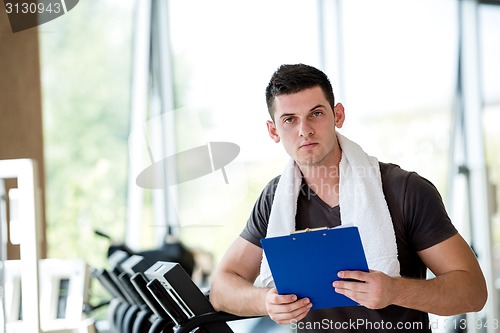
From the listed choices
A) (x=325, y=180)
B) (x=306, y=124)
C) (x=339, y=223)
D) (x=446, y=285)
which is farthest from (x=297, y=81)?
(x=446, y=285)

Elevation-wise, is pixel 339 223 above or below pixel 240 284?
above

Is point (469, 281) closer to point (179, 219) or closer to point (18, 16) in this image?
point (18, 16)

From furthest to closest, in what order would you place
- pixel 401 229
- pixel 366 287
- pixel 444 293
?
pixel 401 229, pixel 444 293, pixel 366 287

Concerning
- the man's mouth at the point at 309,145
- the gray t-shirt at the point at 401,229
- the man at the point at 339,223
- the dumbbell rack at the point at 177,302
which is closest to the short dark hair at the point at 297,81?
the man at the point at 339,223

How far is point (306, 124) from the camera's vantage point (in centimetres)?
192

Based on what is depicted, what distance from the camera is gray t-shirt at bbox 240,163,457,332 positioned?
1836mm

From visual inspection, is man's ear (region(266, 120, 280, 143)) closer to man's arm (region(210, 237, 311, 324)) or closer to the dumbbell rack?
man's arm (region(210, 237, 311, 324))

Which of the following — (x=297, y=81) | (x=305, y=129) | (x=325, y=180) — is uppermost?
(x=297, y=81)

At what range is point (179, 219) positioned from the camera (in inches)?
186

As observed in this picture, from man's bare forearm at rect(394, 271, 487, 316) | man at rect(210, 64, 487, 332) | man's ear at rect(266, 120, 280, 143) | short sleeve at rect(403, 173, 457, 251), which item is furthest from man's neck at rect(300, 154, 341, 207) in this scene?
man's bare forearm at rect(394, 271, 487, 316)

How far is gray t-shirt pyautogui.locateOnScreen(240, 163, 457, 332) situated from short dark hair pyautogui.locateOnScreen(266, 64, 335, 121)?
267 mm

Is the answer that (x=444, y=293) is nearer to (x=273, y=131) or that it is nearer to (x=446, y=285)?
(x=446, y=285)

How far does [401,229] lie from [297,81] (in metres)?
0.46

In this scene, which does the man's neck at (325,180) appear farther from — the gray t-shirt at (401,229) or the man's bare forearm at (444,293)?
the man's bare forearm at (444,293)
